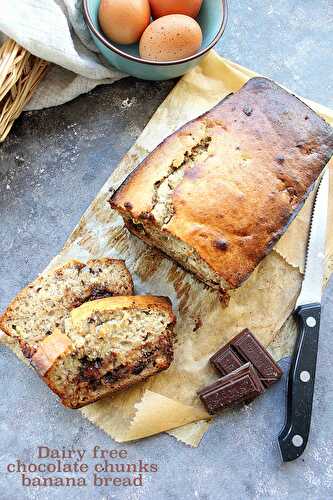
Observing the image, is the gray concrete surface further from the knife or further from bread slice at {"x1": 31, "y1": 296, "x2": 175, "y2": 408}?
bread slice at {"x1": 31, "y1": 296, "x2": 175, "y2": 408}

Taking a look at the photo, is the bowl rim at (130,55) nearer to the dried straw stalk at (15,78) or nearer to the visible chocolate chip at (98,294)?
the dried straw stalk at (15,78)

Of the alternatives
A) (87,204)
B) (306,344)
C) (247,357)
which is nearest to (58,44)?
(87,204)

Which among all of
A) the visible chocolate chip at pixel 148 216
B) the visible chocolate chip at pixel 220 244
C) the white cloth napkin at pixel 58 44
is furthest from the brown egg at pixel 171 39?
the visible chocolate chip at pixel 220 244

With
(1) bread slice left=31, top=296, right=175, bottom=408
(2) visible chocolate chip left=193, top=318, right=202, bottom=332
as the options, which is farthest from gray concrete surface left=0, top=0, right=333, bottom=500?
(2) visible chocolate chip left=193, top=318, right=202, bottom=332

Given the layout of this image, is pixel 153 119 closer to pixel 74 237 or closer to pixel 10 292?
pixel 74 237

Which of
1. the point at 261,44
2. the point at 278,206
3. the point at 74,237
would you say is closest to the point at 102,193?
the point at 74,237
